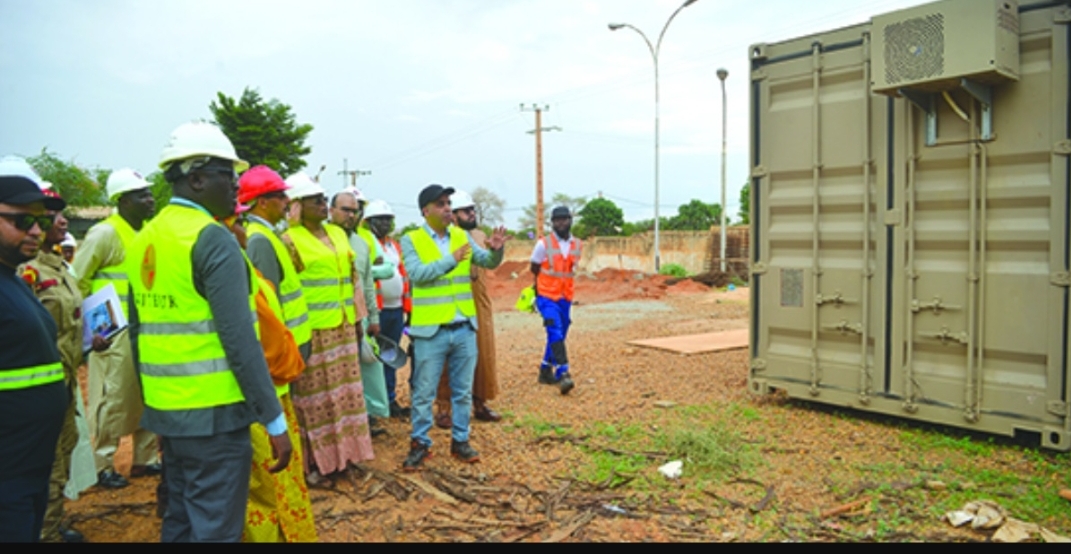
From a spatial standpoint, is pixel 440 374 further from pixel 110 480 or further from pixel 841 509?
pixel 841 509

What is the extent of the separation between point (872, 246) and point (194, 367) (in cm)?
485

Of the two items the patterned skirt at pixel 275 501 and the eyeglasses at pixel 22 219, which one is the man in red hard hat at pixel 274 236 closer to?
the patterned skirt at pixel 275 501

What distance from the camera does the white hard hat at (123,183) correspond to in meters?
4.89

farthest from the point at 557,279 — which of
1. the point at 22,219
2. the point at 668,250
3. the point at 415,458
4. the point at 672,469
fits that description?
the point at 668,250

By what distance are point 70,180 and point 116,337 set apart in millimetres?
33333

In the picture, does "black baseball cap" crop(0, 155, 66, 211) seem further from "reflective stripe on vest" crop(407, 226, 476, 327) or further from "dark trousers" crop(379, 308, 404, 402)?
"dark trousers" crop(379, 308, 404, 402)

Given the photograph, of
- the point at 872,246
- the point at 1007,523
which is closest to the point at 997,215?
the point at 872,246

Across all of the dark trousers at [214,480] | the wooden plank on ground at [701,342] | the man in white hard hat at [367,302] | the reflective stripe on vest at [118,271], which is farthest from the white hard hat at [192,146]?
the wooden plank on ground at [701,342]

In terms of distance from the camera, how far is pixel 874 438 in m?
5.50

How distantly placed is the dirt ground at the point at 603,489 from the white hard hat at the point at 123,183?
1969mm

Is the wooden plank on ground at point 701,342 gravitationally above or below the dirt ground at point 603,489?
above

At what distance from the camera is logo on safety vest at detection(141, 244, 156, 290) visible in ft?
8.96

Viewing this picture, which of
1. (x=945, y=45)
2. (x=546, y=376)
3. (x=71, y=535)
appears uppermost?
(x=945, y=45)

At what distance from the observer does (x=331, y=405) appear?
15.7 feet
